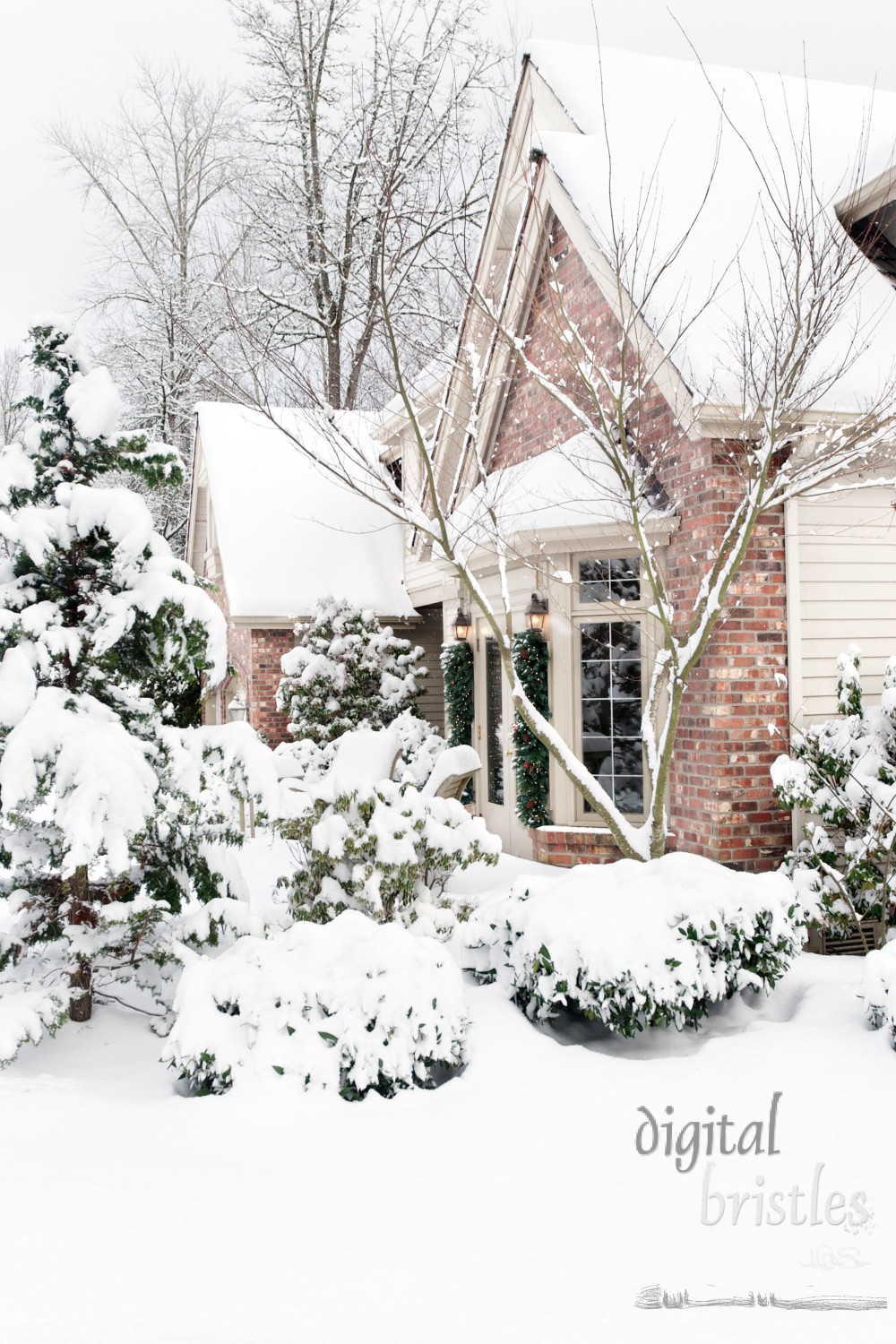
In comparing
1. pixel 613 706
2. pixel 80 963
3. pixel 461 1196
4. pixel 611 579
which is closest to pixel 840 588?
pixel 611 579

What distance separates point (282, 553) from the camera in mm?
14539

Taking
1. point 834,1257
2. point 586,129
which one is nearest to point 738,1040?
point 834,1257

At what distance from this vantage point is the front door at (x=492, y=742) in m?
9.77

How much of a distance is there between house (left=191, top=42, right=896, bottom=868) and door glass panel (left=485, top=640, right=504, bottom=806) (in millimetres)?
30

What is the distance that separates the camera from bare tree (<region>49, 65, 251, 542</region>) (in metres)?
23.5

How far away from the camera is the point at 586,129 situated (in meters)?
8.73

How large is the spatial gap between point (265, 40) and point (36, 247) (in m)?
14.8

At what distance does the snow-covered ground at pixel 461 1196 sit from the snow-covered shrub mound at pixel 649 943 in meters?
0.21

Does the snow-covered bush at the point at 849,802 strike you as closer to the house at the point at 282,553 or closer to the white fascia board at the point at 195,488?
the house at the point at 282,553

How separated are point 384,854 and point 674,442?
12.1ft

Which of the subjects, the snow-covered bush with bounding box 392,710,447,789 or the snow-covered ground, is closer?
the snow-covered ground

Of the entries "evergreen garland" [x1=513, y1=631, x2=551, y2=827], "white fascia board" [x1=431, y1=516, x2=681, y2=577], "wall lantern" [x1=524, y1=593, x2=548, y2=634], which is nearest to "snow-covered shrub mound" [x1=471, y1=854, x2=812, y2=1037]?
"white fascia board" [x1=431, y1=516, x2=681, y2=577]

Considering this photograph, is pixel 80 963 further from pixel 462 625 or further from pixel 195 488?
pixel 195 488

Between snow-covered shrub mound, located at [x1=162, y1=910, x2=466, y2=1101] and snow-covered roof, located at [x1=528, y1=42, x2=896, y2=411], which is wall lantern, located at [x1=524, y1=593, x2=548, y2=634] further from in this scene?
snow-covered shrub mound, located at [x1=162, y1=910, x2=466, y2=1101]
